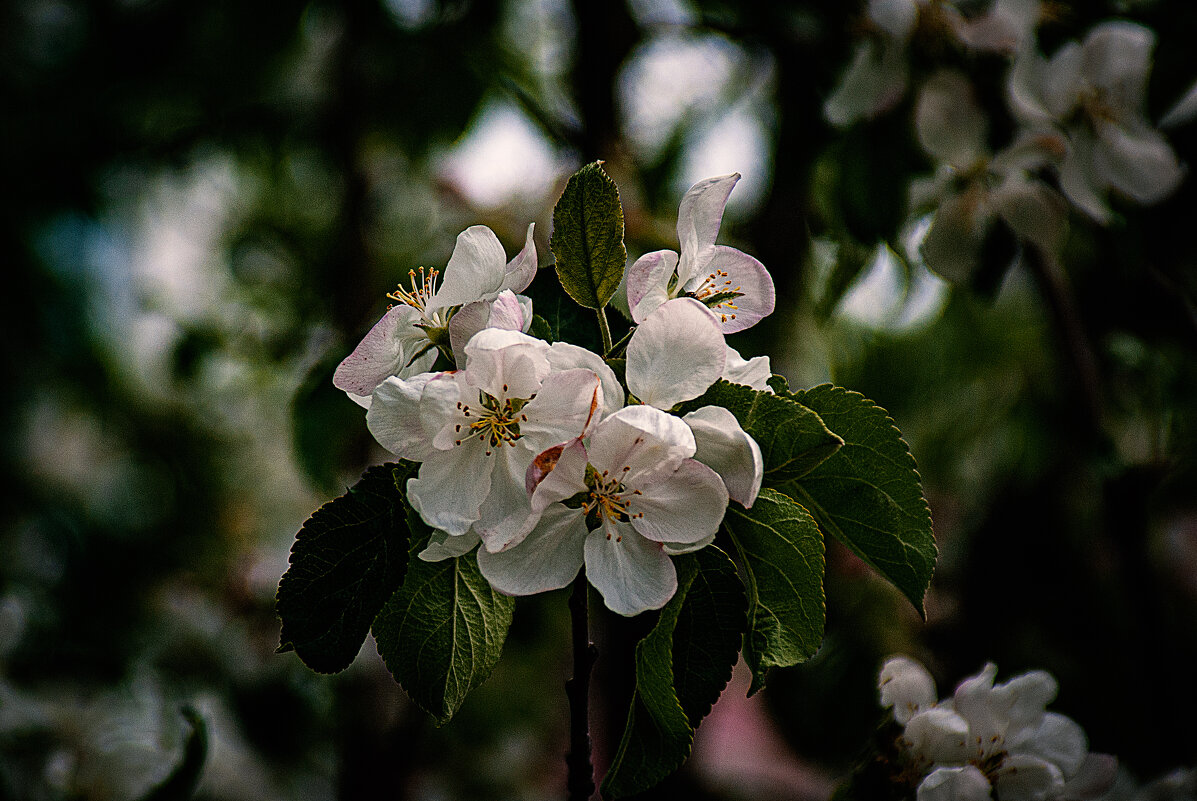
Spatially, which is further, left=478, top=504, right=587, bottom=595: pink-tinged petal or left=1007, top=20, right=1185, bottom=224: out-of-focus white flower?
left=1007, top=20, right=1185, bottom=224: out-of-focus white flower

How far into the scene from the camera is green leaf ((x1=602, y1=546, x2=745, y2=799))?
418 mm

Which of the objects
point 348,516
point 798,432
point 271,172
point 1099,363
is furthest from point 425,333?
point 271,172

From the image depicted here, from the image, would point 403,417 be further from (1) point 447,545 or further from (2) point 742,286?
(2) point 742,286

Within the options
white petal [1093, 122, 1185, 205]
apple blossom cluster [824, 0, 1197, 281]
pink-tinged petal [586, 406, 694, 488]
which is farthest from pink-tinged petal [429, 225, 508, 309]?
white petal [1093, 122, 1185, 205]

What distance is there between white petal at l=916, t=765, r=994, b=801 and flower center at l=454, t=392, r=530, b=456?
34cm

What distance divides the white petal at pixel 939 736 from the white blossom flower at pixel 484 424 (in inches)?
13.1

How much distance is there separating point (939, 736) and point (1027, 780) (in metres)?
0.07

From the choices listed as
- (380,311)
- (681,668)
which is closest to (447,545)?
(681,668)

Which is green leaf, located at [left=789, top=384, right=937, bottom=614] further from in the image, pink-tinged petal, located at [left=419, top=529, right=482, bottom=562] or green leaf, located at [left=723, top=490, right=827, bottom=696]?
pink-tinged petal, located at [left=419, top=529, right=482, bottom=562]

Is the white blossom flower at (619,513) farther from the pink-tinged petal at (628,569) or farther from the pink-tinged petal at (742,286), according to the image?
the pink-tinged petal at (742,286)

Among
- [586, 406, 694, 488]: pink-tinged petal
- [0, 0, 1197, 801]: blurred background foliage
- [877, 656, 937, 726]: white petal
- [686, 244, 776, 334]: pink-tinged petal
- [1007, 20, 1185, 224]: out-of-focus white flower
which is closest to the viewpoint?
[586, 406, 694, 488]: pink-tinged petal

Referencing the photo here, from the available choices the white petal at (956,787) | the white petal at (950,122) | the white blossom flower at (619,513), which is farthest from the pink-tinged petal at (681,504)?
the white petal at (950,122)

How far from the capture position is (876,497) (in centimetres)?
45

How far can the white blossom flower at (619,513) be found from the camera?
1.30 ft
